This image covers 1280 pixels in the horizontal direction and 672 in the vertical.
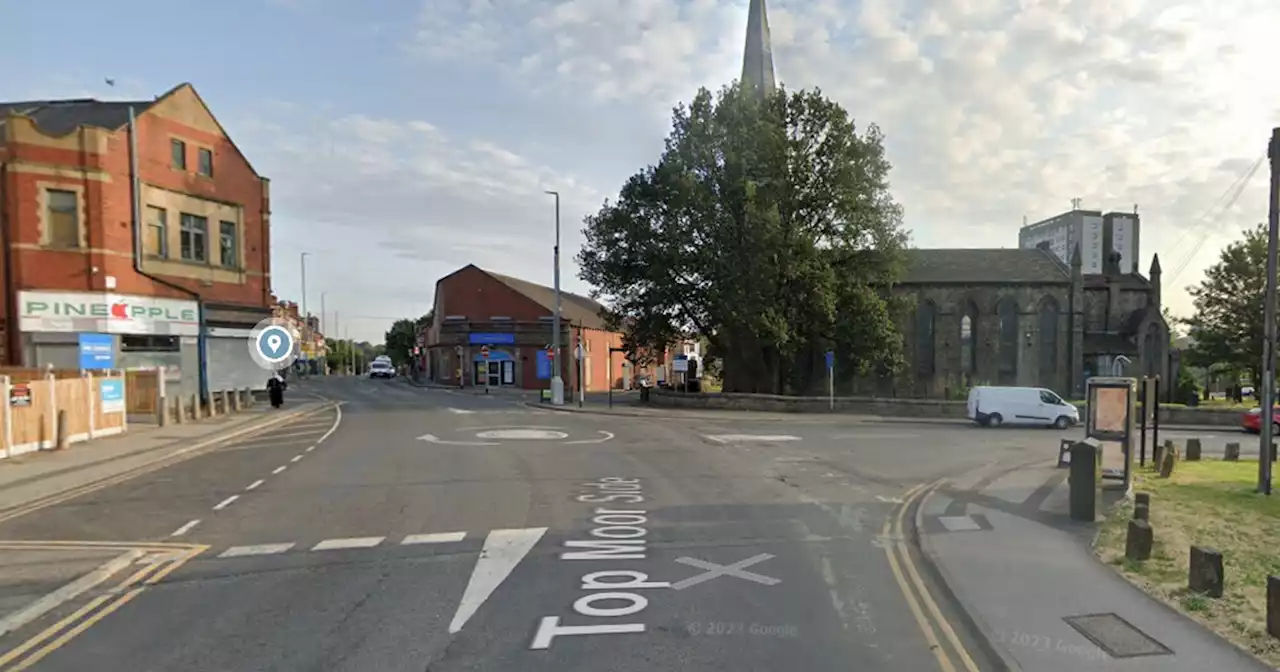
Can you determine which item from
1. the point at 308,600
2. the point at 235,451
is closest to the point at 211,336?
the point at 235,451

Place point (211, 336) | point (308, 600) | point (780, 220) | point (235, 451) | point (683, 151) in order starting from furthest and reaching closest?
point (683, 151) < point (780, 220) < point (211, 336) < point (235, 451) < point (308, 600)

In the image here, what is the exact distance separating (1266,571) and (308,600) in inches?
396

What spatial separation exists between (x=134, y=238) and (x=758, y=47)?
1874 inches

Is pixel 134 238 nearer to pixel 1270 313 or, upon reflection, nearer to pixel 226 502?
pixel 226 502

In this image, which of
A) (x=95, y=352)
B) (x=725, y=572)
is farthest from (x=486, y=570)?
(x=95, y=352)

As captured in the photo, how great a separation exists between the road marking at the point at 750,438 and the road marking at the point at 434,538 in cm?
1313

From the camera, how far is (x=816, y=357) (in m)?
48.8

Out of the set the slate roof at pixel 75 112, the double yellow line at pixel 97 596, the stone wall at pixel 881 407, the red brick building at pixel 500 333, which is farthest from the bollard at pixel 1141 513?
the red brick building at pixel 500 333

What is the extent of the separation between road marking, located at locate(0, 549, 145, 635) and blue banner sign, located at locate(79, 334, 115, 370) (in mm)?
17600

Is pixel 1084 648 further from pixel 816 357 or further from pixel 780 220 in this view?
pixel 816 357

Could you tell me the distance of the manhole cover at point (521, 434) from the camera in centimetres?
2180

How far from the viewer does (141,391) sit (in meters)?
25.6

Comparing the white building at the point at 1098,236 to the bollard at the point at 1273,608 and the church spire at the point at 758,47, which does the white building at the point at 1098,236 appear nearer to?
the church spire at the point at 758,47

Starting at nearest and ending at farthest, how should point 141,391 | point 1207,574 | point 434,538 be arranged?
1. point 1207,574
2. point 434,538
3. point 141,391
